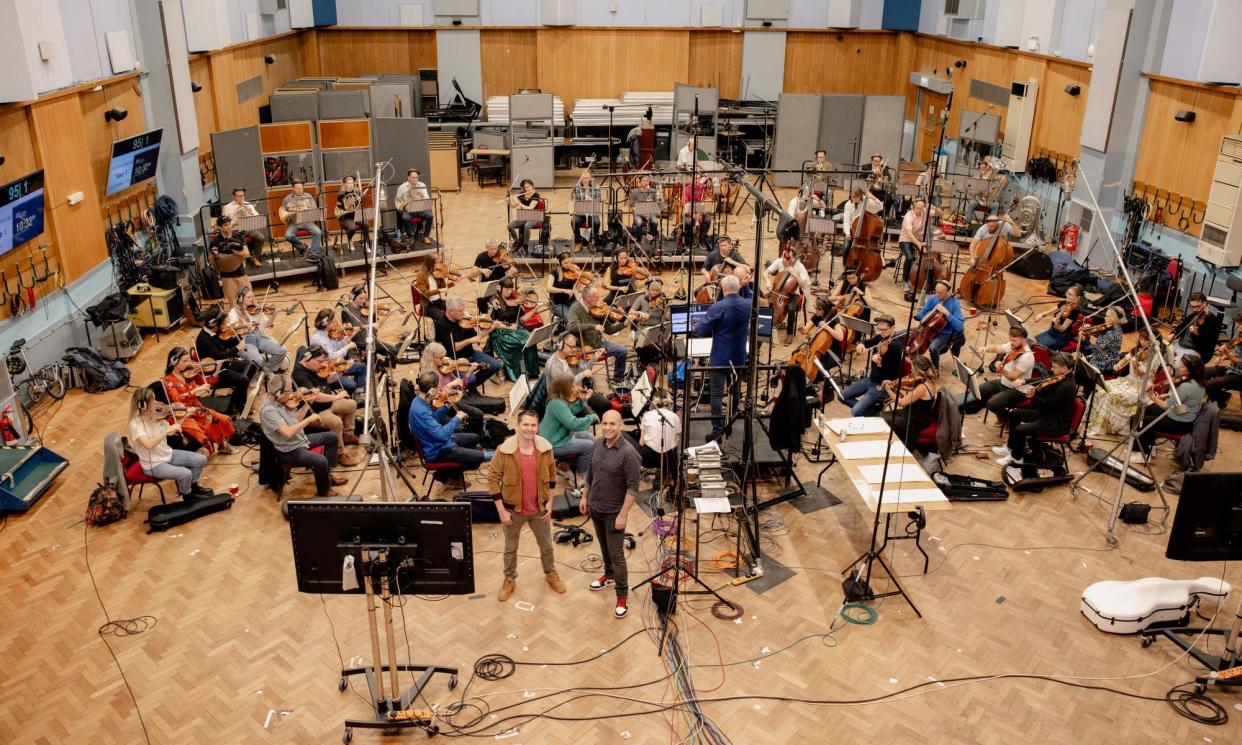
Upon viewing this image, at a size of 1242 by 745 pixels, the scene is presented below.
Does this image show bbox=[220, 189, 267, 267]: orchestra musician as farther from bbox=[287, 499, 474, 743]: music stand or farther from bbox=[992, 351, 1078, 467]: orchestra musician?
bbox=[992, 351, 1078, 467]: orchestra musician

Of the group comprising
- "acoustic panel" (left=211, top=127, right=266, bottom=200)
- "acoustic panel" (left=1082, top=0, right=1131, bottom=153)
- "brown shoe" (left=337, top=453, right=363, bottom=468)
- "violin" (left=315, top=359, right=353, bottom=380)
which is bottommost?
"brown shoe" (left=337, top=453, right=363, bottom=468)

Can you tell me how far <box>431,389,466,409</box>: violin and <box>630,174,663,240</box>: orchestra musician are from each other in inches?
242

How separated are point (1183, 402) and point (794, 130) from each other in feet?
41.4

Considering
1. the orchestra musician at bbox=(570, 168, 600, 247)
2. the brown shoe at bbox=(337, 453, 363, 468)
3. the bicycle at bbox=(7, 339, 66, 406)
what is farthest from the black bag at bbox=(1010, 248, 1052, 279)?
the bicycle at bbox=(7, 339, 66, 406)

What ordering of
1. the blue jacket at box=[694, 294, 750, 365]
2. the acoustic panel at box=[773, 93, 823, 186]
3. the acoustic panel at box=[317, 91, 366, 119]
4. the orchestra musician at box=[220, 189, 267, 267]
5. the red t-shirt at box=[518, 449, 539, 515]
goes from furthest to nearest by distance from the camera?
the acoustic panel at box=[773, 93, 823, 186] < the acoustic panel at box=[317, 91, 366, 119] < the orchestra musician at box=[220, 189, 267, 267] < the blue jacket at box=[694, 294, 750, 365] < the red t-shirt at box=[518, 449, 539, 515]

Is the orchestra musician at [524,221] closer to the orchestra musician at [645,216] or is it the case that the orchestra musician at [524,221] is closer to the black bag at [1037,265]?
the orchestra musician at [645,216]

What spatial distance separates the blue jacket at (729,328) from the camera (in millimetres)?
8836

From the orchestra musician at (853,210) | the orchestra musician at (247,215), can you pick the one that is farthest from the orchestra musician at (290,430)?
the orchestra musician at (853,210)

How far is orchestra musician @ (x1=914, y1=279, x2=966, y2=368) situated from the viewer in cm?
1033

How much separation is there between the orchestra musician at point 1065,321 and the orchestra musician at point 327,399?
733 centimetres

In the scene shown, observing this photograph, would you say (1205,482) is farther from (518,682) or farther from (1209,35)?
(1209,35)

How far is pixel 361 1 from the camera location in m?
22.1

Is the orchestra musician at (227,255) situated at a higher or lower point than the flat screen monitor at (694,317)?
lower

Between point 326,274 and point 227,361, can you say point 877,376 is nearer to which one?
point 227,361
